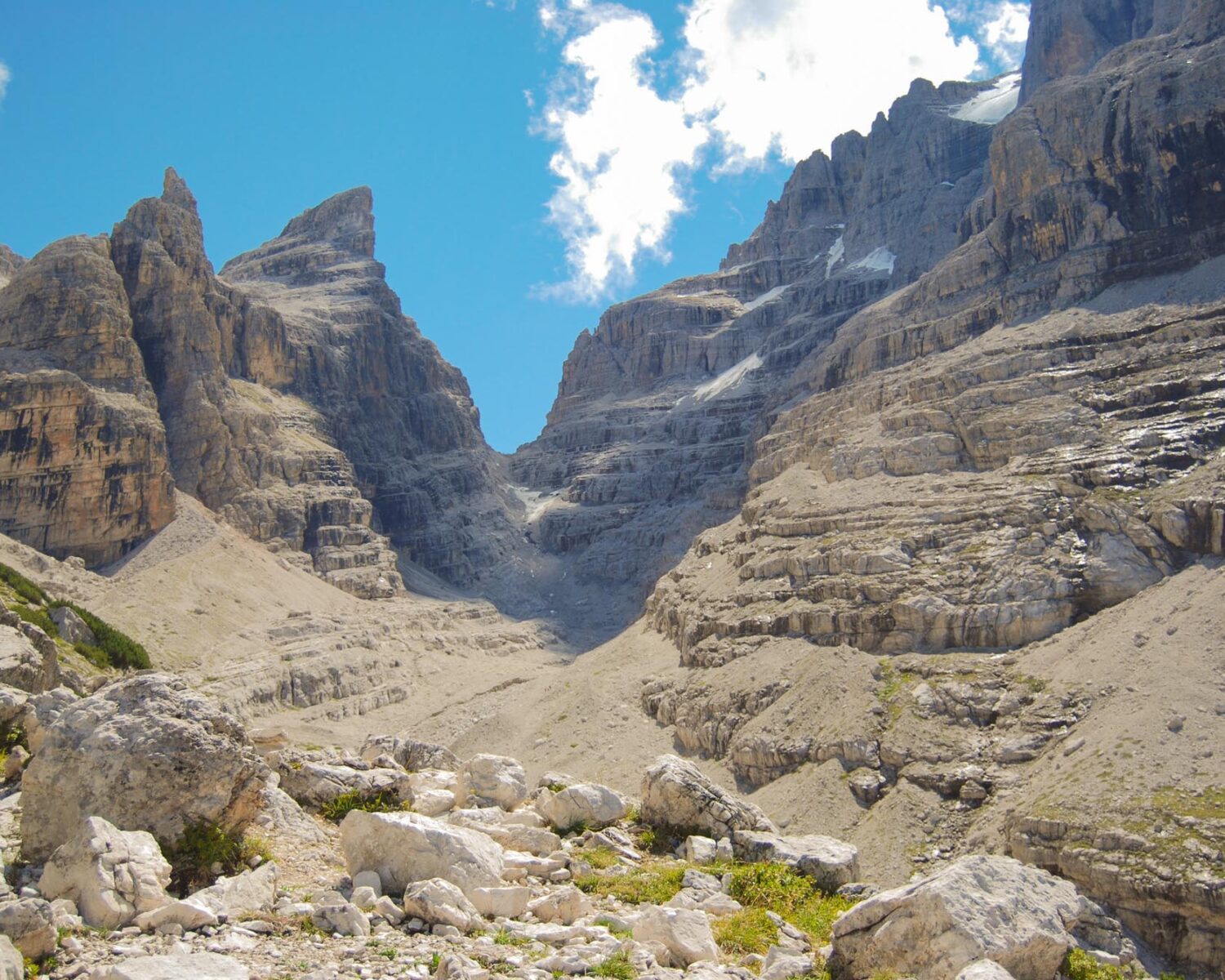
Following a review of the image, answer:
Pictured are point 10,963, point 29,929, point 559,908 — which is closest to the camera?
point 10,963

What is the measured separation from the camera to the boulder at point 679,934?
1833 centimetres

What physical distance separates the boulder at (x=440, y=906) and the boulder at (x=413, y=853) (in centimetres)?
76

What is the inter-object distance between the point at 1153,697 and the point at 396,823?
164 ft

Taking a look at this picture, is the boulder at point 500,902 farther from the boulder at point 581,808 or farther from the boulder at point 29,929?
the boulder at point 581,808

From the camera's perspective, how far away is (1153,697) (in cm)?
5825

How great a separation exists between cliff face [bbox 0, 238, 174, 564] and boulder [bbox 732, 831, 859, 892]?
129m

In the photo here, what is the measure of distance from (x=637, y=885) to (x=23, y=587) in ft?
296

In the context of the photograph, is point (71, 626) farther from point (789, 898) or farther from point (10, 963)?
point (10, 963)

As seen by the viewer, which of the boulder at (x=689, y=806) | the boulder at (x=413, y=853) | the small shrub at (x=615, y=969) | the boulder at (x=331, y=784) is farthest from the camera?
the boulder at (x=689, y=806)

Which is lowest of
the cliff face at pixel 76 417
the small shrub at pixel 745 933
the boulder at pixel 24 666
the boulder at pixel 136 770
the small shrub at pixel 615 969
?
the small shrub at pixel 745 933

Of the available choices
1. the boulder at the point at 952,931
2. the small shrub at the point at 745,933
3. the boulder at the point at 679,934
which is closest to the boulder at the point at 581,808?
the small shrub at the point at 745,933

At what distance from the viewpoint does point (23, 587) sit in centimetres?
9644

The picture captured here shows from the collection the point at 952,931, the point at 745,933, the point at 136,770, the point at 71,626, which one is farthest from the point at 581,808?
the point at 71,626

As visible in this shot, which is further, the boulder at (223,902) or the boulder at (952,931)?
the boulder at (952,931)
